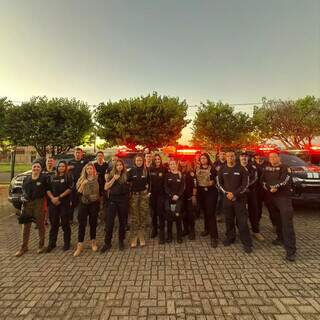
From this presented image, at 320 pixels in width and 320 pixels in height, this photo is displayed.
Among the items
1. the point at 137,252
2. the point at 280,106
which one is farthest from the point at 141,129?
the point at 280,106

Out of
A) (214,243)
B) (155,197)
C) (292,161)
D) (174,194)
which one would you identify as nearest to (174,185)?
(174,194)

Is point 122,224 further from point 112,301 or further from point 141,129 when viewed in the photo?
point 141,129

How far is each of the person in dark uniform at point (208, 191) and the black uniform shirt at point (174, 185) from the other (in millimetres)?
466

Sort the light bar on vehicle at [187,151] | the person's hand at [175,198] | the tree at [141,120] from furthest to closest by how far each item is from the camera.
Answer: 1. the tree at [141,120]
2. the light bar on vehicle at [187,151]
3. the person's hand at [175,198]

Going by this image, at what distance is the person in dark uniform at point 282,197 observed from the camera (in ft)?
17.3

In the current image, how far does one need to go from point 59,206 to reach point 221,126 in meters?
25.8

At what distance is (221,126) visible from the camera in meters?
30.0

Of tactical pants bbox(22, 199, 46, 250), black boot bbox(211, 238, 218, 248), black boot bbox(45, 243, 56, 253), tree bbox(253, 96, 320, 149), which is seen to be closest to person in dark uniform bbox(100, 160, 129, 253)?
black boot bbox(45, 243, 56, 253)

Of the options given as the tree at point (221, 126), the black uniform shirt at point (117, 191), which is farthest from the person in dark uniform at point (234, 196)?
the tree at point (221, 126)

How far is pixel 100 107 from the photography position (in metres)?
22.8

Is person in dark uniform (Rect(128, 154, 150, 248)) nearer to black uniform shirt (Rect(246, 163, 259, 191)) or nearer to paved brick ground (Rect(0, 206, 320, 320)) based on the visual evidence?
paved brick ground (Rect(0, 206, 320, 320))

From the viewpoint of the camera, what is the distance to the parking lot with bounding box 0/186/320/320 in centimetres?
358

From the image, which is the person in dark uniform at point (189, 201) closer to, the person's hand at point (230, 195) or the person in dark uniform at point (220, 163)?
the person in dark uniform at point (220, 163)

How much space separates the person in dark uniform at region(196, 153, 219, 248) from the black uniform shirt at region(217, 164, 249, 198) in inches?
15.2
